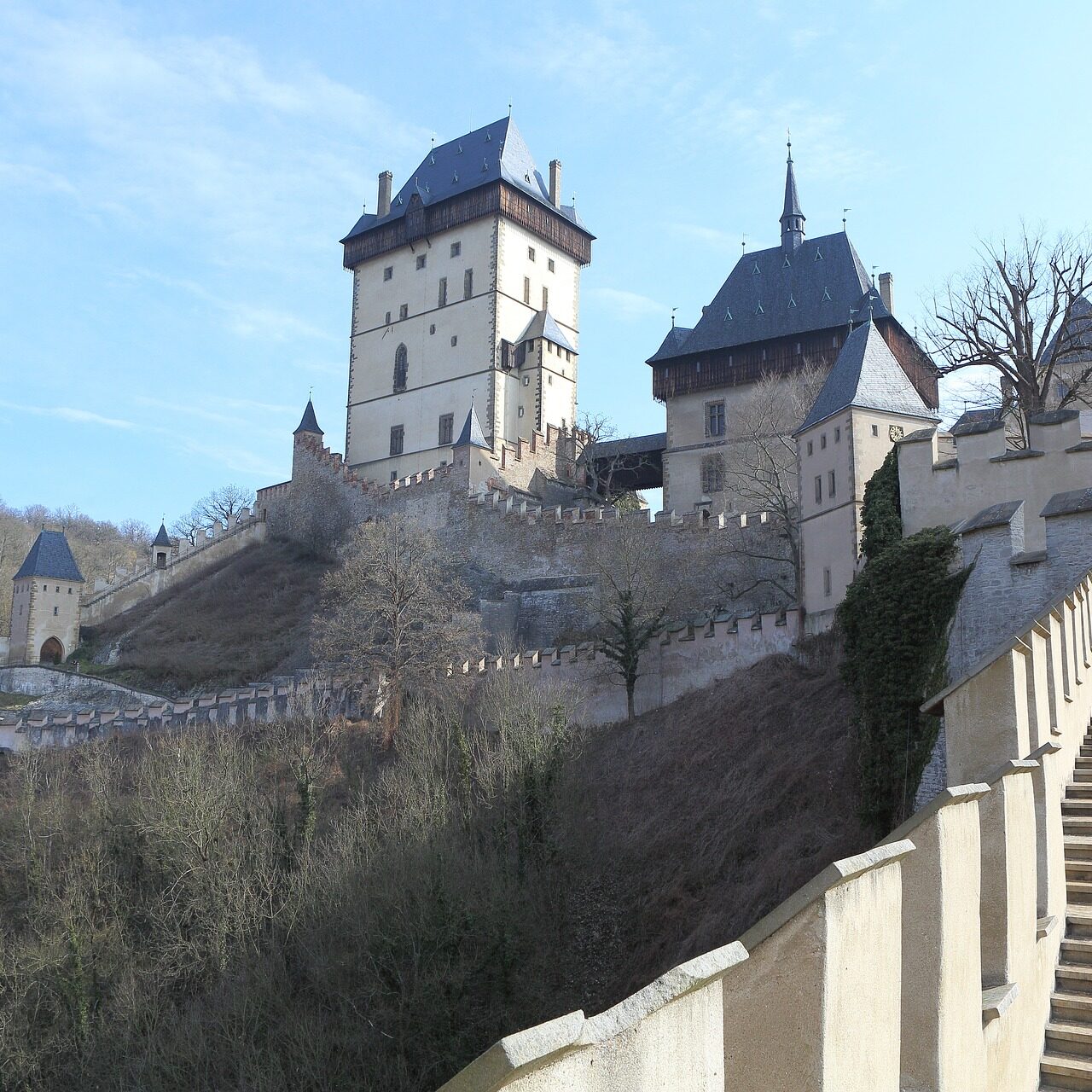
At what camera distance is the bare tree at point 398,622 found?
28.9 meters

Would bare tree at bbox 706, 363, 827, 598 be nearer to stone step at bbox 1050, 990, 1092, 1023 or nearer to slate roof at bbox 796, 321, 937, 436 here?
slate roof at bbox 796, 321, 937, 436

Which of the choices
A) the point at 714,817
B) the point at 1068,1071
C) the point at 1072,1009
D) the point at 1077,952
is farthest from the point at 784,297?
the point at 1068,1071

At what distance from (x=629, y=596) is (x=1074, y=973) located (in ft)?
68.9

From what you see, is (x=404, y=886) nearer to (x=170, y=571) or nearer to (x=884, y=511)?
(x=884, y=511)

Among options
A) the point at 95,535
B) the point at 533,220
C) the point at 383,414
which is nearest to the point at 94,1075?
the point at 383,414

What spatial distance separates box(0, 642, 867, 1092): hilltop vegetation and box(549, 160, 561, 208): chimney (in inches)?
1336

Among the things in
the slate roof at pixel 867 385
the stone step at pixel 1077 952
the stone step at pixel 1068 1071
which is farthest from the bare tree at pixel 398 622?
the stone step at pixel 1068 1071

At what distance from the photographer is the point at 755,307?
41531mm

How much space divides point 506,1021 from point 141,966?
7.23 meters

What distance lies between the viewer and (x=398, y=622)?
30375 mm

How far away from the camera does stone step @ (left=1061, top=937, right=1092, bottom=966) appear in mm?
6273

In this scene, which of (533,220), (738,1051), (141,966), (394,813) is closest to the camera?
(738,1051)

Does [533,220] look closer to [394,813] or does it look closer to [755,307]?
[755,307]

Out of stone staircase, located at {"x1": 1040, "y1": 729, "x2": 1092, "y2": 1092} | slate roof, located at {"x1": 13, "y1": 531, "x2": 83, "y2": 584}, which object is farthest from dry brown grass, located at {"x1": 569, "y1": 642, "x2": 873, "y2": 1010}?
slate roof, located at {"x1": 13, "y1": 531, "x2": 83, "y2": 584}
